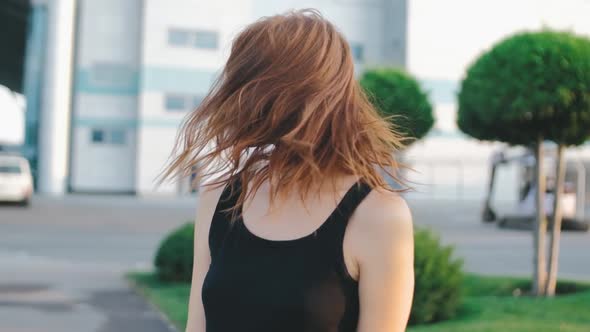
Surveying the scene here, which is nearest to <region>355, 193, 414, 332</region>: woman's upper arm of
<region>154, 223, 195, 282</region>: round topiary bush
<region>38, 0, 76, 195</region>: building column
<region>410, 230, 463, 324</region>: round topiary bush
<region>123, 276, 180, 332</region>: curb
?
<region>410, 230, 463, 324</region>: round topiary bush

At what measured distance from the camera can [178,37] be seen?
119 feet

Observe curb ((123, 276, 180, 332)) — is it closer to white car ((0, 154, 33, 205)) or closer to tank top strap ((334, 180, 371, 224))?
tank top strap ((334, 180, 371, 224))

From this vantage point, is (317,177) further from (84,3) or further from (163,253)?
(84,3)

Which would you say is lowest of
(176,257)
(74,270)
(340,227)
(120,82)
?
(74,270)

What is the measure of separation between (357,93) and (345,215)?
0.29 m

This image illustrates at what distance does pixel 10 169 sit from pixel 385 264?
24132mm

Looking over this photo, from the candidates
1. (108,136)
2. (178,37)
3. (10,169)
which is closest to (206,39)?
(178,37)

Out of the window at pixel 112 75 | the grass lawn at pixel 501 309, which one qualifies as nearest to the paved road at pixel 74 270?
the grass lawn at pixel 501 309

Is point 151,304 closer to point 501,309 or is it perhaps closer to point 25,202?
point 501,309

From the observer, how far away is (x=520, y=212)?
20.0 meters

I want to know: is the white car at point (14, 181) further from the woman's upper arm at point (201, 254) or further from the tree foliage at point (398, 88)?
the woman's upper arm at point (201, 254)

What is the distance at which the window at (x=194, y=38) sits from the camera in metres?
36.2

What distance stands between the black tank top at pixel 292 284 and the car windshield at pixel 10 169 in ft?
78.0

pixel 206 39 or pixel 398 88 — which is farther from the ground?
pixel 206 39
